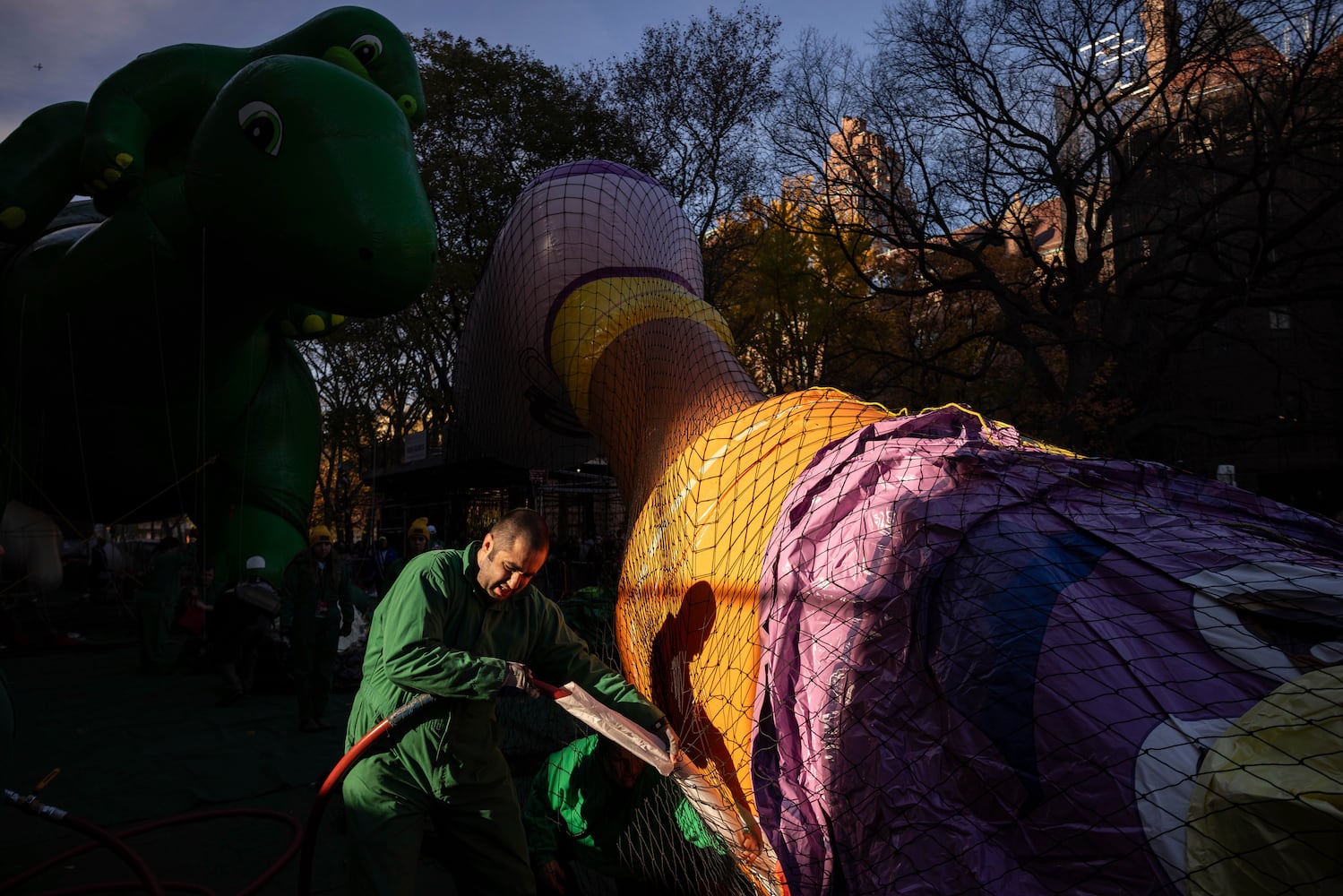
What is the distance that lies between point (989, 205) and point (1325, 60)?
529 cm

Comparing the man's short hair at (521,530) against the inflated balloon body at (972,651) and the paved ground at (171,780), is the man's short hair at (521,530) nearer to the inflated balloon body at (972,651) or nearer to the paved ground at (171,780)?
the inflated balloon body at (972,651)

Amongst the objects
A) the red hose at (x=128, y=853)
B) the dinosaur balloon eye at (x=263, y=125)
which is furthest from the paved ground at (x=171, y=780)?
the dinosaur balloon eye at (x=263, y=125)

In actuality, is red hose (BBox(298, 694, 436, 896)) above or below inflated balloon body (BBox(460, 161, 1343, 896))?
below

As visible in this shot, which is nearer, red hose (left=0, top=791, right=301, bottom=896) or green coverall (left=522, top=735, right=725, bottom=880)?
red hose (left=0, top=791, right=301, bottom=896)

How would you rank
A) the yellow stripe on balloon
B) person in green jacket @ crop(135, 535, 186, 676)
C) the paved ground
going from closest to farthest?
1. the paved ground
2. the yellow stripe on balloon
3. person in green jacket @ crop(135, 535, 186, 676)

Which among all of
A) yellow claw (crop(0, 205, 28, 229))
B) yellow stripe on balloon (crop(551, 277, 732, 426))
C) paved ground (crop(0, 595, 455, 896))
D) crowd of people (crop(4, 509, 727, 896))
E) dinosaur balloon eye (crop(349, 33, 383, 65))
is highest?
dinosaur balloon eye (crop(349, 33, 383, 65))

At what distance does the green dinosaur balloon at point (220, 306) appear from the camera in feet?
21.3

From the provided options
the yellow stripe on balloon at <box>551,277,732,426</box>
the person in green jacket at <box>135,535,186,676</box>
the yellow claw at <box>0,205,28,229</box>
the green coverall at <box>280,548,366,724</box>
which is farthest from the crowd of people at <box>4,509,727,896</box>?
the person in green jacket at <box>135,535,186,676</box>

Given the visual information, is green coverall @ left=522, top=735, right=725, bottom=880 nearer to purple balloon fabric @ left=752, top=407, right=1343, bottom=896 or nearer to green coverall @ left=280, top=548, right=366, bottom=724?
purple balloon fabric @ left=752, top=407, right=1343, bottom=896

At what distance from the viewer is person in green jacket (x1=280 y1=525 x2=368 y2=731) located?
703 cm

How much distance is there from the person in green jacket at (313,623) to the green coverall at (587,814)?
393 centimetres

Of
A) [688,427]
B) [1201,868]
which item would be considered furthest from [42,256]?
[1201,868]

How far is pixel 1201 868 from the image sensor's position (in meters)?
1.86

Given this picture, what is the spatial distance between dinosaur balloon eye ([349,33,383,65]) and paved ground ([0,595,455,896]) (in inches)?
225
